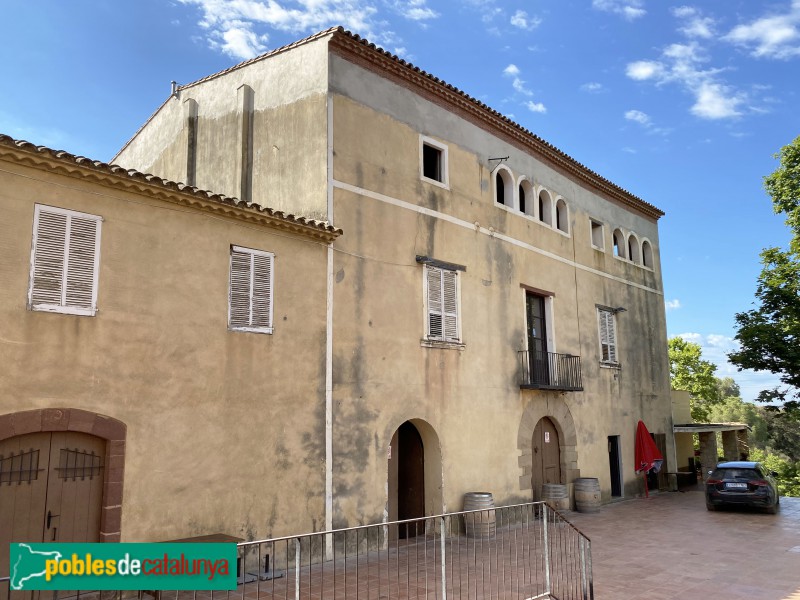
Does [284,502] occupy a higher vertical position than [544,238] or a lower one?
lower

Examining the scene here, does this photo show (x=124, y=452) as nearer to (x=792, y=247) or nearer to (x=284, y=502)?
(x=284, y=502)

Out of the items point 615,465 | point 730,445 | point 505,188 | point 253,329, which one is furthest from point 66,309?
point 730,445

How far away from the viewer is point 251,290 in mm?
9930

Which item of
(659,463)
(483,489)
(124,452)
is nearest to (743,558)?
(483,489)

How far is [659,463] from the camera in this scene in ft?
68.1

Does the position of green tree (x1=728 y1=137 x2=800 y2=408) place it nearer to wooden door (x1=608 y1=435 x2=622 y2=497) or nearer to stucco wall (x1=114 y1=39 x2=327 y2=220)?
wooden door (x1=608 y1=435 x2=622 y2=497)

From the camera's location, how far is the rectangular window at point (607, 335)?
1962cm

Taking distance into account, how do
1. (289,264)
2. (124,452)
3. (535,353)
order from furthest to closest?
(535,353) → (289,264) → (124,452)

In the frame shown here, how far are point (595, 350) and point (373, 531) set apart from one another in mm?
10678

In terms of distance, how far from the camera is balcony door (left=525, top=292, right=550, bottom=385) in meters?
16.1

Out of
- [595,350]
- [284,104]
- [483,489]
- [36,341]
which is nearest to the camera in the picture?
[36,341]

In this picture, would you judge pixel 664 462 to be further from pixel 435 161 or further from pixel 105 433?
pixel 105 433

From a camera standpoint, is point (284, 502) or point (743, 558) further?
point (743, 558)

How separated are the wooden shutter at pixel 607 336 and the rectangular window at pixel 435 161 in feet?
27.4
